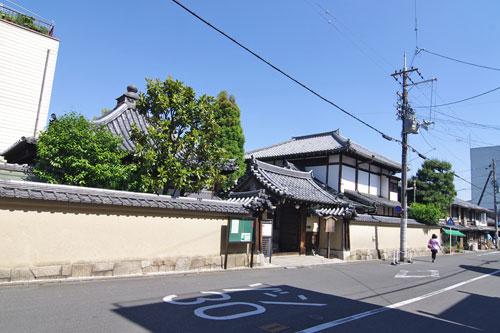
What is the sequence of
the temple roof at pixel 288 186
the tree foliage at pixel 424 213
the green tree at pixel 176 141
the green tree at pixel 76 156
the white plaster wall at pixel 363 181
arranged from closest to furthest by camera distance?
the green tree at pixel 76 156
the green tree at pixel 176 141
the temple roof at pixel 288 186
the white plaster wall at pixel 363 181
the tree foliage at pixel 424 213

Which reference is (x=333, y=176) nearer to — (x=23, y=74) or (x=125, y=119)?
(x=125, y=119)

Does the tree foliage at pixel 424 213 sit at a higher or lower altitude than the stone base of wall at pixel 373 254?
higher

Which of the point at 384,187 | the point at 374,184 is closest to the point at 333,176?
the point at 374,184

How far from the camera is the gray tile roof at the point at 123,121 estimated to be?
13.6m

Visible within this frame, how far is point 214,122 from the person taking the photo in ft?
37.7

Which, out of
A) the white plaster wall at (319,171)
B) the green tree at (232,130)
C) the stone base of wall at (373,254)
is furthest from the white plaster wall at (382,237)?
the green tree at (232,130)

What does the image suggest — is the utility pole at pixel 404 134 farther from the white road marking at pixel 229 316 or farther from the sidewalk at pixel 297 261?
the white road marking at pixel 229 316

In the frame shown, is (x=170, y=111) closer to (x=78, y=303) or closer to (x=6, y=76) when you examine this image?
(x=78, y=303)

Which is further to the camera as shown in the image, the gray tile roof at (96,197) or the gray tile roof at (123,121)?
the gray tile roof at (123,121)

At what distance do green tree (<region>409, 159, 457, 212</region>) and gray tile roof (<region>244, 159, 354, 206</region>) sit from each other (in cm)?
1622

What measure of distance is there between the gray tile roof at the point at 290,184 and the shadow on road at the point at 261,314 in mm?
8299

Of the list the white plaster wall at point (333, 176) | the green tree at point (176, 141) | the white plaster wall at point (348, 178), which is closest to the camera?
the green tree at point (176, 141)

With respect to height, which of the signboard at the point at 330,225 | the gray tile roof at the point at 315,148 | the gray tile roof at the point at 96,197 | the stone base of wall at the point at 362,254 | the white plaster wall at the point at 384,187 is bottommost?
the stone base of wall at the point at 362,254

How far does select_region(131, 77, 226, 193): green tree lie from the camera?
10609 mm
